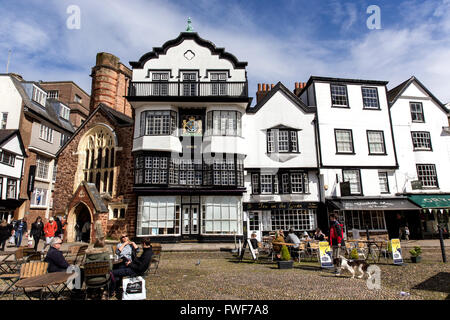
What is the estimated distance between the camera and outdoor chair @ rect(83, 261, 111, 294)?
6199mm

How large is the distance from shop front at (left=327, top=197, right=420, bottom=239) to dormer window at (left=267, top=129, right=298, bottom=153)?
195 inches

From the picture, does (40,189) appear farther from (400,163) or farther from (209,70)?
(400,163)

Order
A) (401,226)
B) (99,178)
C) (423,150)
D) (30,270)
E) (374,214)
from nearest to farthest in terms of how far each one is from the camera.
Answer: (30,270)
(374,214)
(401,226)
(99,178)
(423,150)

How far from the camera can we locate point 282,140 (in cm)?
2198

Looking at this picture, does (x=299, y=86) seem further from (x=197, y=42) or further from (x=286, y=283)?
(x=286, y=283)

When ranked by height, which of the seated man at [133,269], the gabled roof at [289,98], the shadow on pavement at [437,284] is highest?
the gabled roof at [289,98]

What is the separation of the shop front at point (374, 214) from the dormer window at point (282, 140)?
4.95m

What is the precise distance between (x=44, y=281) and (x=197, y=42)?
21584 mm

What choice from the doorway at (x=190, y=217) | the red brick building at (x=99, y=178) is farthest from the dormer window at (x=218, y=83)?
the doorway at (x=190, y=217)

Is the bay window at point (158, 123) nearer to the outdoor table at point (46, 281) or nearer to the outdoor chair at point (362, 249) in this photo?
the outdoor chair at point (362, 249)

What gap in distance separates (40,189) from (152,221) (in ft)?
48.4

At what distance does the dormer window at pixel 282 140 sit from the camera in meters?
21.8

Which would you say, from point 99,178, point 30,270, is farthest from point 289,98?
point 30,270
